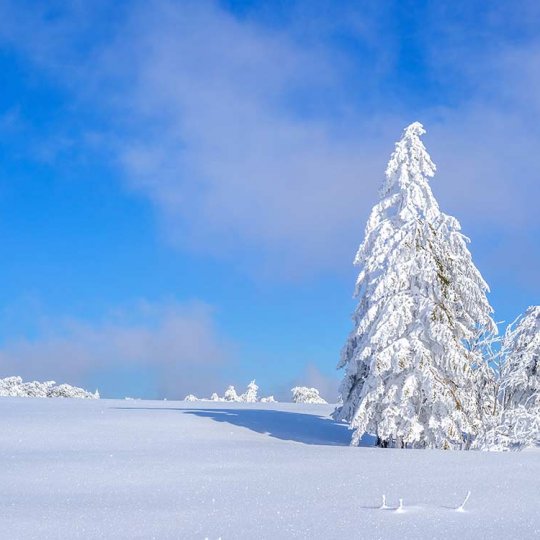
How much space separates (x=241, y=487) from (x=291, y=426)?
1266cm

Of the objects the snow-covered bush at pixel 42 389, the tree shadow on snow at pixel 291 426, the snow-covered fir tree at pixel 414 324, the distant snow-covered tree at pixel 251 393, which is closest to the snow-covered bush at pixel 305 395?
the distant snow-covered tree at pixel 251 393

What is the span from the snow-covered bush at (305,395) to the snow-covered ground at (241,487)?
3731 cm

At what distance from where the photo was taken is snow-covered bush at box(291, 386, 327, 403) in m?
57.7

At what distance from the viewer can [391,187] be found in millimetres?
21438

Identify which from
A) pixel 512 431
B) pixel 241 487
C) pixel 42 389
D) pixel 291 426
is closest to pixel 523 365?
pixel 512 431

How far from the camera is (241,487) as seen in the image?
11.8 metres

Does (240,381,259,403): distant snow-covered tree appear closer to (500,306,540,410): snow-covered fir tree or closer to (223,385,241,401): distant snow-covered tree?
(223,385,241,401): distant snow-covered tree

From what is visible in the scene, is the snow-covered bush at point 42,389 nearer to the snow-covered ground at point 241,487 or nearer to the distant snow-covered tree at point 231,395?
the distant snow-covered tree at point 231,395

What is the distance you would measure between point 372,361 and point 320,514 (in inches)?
381

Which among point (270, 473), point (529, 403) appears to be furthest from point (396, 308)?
point (270, 473)

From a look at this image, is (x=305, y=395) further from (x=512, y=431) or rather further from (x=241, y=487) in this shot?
(x=241, y=487)

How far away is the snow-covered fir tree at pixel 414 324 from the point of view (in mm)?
18625

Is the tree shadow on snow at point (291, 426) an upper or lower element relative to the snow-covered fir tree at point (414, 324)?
lower

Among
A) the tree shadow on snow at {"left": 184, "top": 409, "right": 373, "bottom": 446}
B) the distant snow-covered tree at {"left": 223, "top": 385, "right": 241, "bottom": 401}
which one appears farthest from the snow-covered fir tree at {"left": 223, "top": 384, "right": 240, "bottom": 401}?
the tree shadow on snow at {"left": 184, "top": 409, "right": 373, "bottom": 446}
